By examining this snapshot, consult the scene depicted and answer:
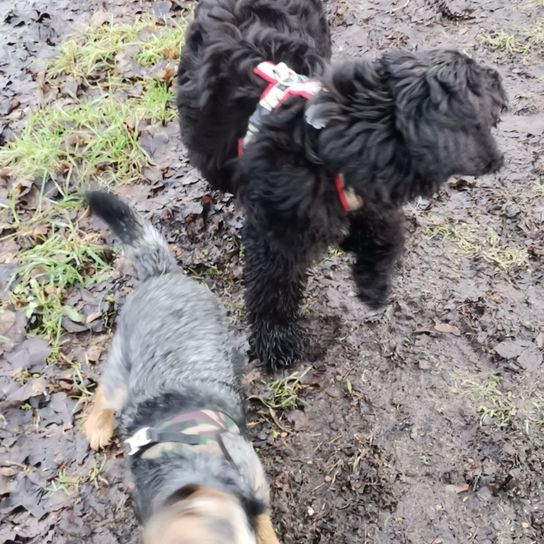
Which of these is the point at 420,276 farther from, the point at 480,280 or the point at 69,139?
the point at 69,139

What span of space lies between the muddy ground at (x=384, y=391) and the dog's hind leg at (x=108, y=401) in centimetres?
9

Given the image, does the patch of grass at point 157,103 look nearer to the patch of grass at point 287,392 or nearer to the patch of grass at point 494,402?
the patch of grass at point 287,392

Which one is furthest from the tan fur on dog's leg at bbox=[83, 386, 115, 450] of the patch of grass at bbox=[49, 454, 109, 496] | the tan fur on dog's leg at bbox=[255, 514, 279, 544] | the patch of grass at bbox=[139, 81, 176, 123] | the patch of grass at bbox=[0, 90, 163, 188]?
the patch of grass at bbox=[139, 81, 176, 123]

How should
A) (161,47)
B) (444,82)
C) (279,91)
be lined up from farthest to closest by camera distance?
1. (161,47)
2. (279,91)
3. (444,82)

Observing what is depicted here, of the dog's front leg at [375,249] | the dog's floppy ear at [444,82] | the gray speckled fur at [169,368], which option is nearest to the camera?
the gray speckled fur at [169,368]

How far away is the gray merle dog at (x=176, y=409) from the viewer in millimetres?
2008

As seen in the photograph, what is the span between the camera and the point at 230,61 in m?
3.06

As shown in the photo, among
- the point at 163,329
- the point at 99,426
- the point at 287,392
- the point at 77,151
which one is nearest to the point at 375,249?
the point at 287,392

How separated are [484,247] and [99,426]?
253 cm

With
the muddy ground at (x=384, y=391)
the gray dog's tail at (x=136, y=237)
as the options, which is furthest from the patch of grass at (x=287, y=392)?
the gray dog's tail at (x=136, y=237)

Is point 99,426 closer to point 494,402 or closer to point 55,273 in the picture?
point 55,273

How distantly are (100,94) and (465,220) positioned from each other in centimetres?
307

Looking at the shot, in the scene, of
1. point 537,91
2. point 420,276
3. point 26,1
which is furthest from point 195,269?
point 26,1

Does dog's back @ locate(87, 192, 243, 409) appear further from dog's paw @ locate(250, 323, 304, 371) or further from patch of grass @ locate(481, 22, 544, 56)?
patch of grass @ locate(481, 22, 544, 56)
